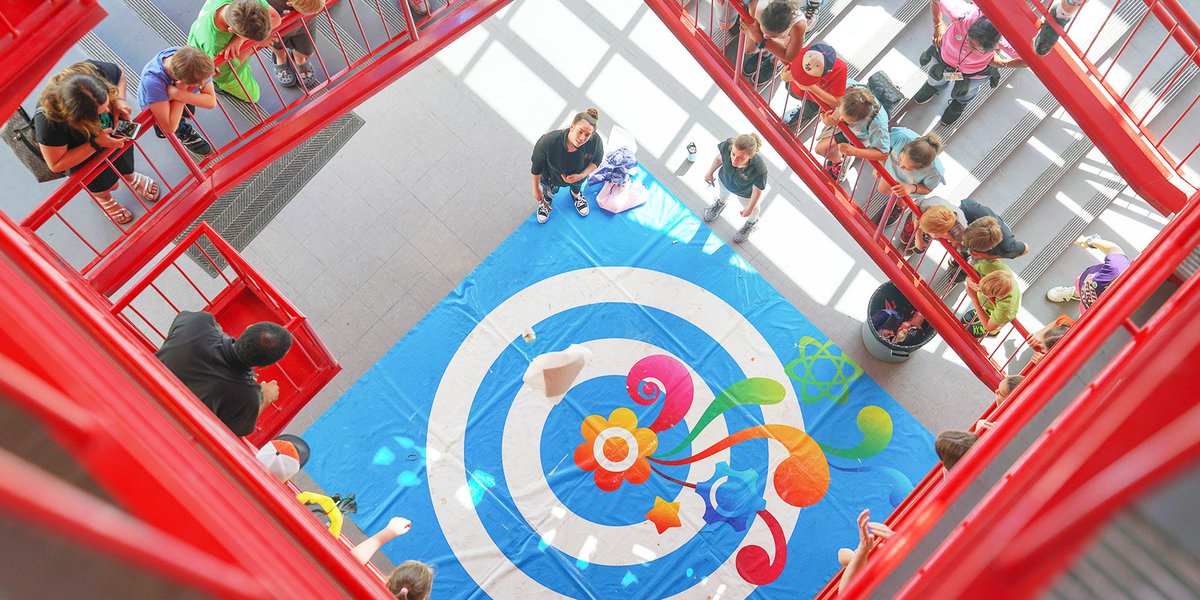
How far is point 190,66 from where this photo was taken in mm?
5105

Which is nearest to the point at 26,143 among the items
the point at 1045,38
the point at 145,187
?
the point at 145,187

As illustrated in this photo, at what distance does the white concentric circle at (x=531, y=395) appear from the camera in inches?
268

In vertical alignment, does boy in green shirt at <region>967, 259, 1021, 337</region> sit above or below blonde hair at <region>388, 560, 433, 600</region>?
above

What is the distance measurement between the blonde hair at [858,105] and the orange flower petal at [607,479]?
349 centimetres

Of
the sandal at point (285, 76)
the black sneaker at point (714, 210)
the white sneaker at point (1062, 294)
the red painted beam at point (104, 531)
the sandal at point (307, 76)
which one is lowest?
the red painted beam at point (104, 531)

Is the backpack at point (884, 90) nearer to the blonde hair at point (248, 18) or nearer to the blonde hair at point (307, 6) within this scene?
the blonde hair at point (307, 6)

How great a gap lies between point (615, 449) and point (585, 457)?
27 cm

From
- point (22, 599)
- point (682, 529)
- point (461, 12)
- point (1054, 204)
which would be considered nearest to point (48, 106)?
point (461, 12)

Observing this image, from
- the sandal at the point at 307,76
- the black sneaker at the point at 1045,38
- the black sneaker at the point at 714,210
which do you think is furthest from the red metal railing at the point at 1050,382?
the sandal at the point at 307,76

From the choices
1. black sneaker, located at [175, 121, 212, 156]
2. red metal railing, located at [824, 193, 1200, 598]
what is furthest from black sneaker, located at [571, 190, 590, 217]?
red metal railing, located at [824, 193, 1200, 598]

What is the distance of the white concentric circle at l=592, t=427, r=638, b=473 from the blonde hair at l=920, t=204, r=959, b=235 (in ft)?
9.87

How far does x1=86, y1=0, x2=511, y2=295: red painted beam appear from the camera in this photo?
555 cm

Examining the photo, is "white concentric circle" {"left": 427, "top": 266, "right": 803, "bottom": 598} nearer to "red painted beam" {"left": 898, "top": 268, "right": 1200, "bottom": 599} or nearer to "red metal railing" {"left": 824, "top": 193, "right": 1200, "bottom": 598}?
"red metal railing" {"left": 824, "top": 193, "right": 1200, "bottom": 598}

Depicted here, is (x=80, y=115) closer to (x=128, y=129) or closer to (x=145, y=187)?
(x=128, y=129)
